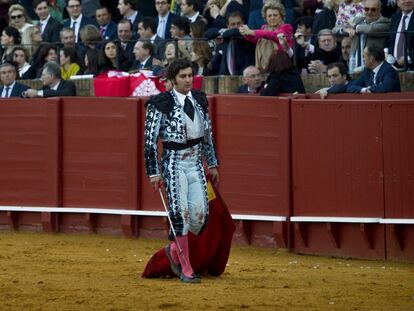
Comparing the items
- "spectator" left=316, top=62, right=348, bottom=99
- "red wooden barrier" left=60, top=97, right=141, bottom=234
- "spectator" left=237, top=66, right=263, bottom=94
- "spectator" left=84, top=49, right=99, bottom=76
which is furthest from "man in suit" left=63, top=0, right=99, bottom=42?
"spectator" left=316, top=62, right=348, bottom=99

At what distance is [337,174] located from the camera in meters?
12.1

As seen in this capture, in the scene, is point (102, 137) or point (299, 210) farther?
point (102, 137)

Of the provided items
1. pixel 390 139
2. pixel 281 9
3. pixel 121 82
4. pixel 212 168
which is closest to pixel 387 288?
pixel 212 168

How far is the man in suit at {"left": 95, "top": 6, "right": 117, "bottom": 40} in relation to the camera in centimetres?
1622

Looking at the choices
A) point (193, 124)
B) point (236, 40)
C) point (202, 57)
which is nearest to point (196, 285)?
point (193, 124)

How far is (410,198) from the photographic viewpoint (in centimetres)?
1173

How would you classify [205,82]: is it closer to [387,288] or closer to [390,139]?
[390,139]

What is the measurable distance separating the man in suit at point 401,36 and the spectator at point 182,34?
2.40 metres

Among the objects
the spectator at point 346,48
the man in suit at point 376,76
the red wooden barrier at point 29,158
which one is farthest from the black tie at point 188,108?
the red wooden barrier at point 29,158

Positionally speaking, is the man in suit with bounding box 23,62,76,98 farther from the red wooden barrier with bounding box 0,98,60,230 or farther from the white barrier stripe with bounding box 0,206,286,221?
the white barrier stripe with bounding box 0,206,286,221

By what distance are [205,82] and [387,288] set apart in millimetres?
4941

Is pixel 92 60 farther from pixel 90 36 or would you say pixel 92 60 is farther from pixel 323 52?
pixel 323 52

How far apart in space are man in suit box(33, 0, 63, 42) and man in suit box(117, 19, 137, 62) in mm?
1576

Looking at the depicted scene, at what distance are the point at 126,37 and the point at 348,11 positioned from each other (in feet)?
9.49
